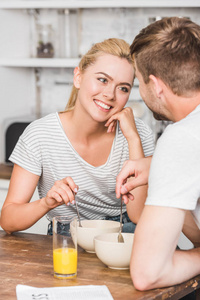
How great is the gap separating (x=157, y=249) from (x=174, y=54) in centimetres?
47

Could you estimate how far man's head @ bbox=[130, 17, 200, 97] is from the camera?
121cm

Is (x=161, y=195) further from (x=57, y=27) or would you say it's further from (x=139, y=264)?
(x=57, y=27)

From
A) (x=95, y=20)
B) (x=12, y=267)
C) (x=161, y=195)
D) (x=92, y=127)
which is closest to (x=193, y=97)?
(x=161, y=195)

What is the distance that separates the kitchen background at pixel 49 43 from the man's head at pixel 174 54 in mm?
1835

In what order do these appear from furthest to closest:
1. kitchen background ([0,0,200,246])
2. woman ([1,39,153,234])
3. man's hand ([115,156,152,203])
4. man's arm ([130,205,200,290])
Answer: kitchen background ([0,0,200,246])
woman ([1,39,153,234])
man's hand ([115,156,152,203])
man's arm ([130,205,200,290])

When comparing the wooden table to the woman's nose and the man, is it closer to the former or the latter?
the man

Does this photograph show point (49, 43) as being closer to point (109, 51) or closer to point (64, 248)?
point (109, 51)

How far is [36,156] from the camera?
1867 mm

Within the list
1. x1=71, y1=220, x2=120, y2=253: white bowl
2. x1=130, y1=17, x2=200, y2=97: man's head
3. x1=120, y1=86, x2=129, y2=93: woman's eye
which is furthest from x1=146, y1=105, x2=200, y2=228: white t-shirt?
x1=120, y1=86, x2=129, y2=93: woman's eye

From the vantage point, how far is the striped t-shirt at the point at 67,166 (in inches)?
74.1

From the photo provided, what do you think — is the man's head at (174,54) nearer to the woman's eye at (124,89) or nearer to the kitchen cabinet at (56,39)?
the woman's eye at (124,89)

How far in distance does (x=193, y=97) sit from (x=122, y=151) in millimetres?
812

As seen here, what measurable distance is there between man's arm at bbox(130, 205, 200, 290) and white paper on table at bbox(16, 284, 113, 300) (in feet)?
0.28

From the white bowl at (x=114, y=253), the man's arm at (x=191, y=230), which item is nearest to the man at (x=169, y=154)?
the white bowl at (x=114, y=253)
